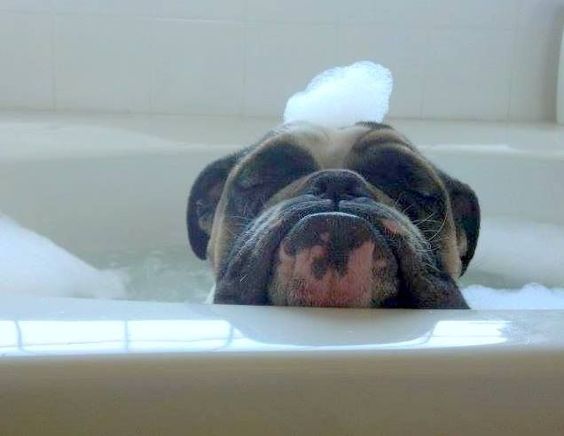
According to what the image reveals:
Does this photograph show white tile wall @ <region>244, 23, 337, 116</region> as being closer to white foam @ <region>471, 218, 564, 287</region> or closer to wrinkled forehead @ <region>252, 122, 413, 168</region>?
white foam @ <region>471, 218, 564, 287</region>

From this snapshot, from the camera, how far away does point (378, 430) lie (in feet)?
2.35

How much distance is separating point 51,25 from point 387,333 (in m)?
1.50

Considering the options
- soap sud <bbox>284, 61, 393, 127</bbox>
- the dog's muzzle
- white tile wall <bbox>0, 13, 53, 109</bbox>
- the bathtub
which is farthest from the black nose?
white tile wall <bbox>0, 13, 53, 109</bbox>

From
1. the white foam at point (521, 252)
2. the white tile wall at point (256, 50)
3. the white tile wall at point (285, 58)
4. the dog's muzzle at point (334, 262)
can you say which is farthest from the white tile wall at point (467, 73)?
the dog's muzzle at point (334, 262)

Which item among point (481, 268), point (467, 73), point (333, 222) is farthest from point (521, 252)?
point (333, 222)

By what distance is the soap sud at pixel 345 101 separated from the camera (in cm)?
142

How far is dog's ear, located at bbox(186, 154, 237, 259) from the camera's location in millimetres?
1421

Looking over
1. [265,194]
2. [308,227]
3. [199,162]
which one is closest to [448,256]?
[265,194]

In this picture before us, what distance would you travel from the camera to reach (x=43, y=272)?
147 cm

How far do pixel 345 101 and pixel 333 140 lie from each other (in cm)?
14

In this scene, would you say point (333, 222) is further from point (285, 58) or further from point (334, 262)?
point (285, 58)

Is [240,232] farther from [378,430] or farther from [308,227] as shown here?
[378,430]

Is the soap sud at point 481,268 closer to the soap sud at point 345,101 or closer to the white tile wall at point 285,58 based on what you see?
the soap sud at point 345,101

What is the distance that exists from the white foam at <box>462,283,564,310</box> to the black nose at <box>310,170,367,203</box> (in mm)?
529
